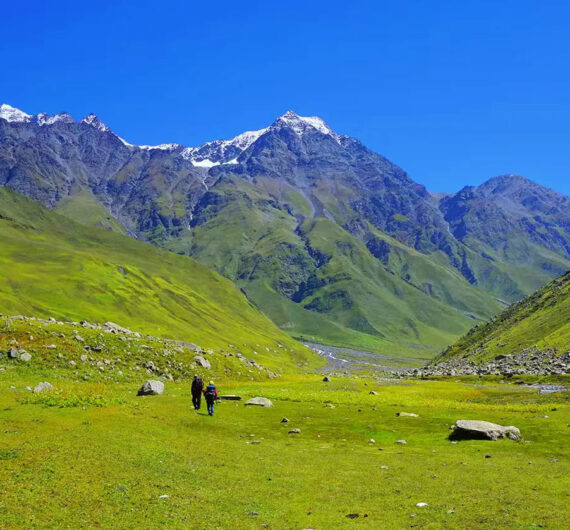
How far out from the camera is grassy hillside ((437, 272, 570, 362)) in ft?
458

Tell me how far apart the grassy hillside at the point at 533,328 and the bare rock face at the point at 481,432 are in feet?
345

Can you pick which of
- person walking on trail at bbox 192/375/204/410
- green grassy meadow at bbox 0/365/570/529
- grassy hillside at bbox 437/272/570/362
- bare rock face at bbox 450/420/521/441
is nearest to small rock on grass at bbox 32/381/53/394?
green grassy meadow at bbox 0/365/570/529

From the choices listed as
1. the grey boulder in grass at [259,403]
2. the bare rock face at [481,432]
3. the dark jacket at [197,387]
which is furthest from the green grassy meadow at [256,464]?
the dark jacket at [197,387]

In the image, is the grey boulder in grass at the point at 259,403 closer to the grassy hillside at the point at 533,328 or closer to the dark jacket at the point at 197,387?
the dark jacket at the point at 197,387

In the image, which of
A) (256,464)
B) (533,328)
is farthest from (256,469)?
(533,328)

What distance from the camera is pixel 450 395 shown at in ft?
240

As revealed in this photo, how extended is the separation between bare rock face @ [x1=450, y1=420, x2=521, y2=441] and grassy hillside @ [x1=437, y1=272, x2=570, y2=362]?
345ft

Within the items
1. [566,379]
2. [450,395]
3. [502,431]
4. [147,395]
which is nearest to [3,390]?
[147,395]

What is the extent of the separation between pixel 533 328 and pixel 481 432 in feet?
458

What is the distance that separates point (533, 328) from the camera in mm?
155750

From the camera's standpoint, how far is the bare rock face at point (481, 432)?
33438 millimetres

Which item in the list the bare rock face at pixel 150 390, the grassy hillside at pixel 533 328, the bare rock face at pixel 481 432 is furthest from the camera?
the grassy hillside at pixel 533 328

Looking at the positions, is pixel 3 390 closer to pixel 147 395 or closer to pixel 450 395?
pixel 147 395

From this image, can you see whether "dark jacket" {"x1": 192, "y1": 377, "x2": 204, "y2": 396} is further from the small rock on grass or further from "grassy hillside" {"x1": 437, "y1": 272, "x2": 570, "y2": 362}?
"grassy hillside" {"x1": 437, "y1": 272, "x2": 570, "y2": 362}
